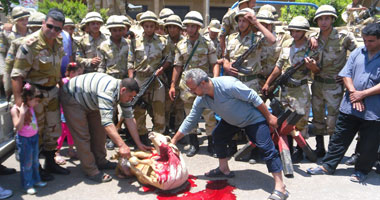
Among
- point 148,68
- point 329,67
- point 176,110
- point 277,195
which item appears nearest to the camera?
point 277,195

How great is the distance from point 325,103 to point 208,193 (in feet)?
7.59

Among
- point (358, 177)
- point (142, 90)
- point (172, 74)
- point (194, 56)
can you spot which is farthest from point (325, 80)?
point (142, 90)

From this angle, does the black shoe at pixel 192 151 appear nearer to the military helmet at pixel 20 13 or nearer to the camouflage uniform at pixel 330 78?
the camouflage uniform at pixel 330 78

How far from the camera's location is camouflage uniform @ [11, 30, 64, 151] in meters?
3.57

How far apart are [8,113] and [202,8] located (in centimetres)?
2581

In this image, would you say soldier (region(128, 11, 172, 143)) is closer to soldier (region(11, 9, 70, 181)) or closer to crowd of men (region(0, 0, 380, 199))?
crowd of men (region(0, 0, 380, 199))

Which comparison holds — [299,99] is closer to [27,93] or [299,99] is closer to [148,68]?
[148,68]

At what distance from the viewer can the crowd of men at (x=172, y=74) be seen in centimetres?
371

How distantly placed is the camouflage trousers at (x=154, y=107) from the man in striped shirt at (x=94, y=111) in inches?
37.3

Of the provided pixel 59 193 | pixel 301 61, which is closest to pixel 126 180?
pixel 59 193

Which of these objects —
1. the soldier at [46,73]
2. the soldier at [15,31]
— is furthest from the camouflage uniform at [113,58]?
the soldier at [15,31]

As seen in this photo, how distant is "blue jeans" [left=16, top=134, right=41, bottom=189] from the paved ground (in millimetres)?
170

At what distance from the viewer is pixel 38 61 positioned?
12.1ft

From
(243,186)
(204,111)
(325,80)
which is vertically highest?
(325,80)
